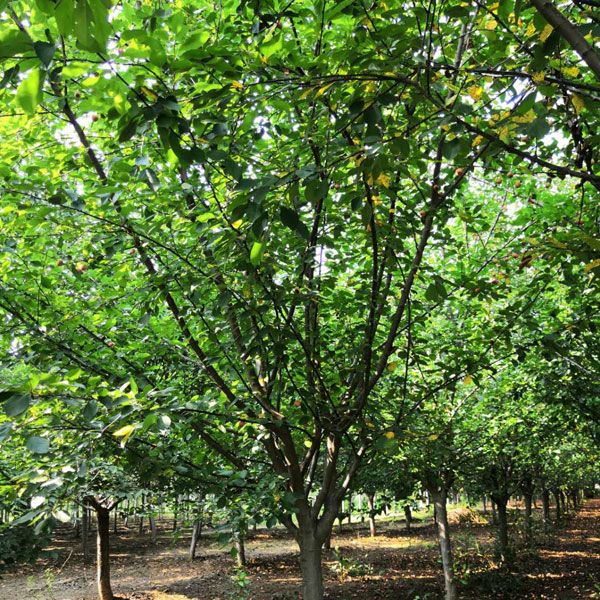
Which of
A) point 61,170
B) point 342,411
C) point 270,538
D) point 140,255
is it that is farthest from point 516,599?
point 270,538

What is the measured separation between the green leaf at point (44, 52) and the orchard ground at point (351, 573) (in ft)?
28.7

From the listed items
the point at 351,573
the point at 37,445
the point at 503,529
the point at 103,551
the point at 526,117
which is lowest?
the point at 351,573

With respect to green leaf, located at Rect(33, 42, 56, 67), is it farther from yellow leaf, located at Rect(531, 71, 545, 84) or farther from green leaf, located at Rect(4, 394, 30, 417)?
yellow leaf, located at Rect(531, 71, 545, 84)

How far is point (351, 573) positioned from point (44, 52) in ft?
52.8

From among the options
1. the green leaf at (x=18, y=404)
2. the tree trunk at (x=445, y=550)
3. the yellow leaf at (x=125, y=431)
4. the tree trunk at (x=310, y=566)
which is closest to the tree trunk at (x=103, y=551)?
the tree trunk at (x=445, y=550)

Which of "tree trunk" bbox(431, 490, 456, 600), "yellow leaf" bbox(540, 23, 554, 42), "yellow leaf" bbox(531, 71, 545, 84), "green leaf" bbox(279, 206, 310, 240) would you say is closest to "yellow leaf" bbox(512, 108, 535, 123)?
"yellow leaf" bbox(531, 71, 545, 84)

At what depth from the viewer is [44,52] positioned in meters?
0.93

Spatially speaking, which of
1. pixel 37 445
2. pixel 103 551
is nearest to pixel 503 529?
pixel 103 551

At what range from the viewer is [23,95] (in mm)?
965

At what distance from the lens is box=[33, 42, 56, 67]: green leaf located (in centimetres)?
92

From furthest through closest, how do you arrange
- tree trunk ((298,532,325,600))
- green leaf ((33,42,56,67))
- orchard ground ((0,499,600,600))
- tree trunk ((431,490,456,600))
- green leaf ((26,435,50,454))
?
1. orchard ground ((0,499,600,600))
2. tree trunk ((431,490,456,600))
3. tree trunk ((298,532,325,600))
4. green leaf ((26,435,50,454))
5. green leaf ((33,42,56,67))

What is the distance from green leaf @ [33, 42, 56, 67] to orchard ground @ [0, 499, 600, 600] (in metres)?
8.75

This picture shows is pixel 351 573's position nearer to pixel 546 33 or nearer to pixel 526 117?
pixel 526 117

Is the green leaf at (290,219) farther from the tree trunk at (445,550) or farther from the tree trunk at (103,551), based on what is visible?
the tree trunk at (103,551)
